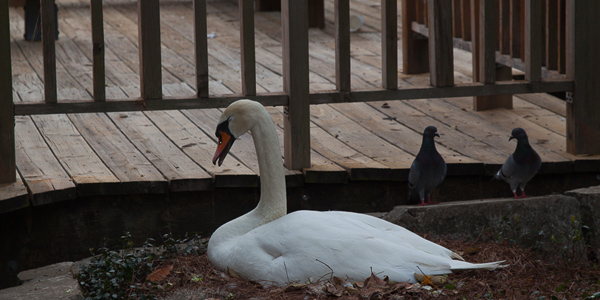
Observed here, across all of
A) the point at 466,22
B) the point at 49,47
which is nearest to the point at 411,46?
the point at 466,22

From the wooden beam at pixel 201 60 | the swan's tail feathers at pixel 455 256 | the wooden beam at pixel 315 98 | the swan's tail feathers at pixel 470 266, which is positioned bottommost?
the swan's tail feathers at pixel 455 256

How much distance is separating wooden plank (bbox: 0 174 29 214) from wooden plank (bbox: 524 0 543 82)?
123 inches

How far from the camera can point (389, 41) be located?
4824 millimetres

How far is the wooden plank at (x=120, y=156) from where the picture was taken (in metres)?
4.47

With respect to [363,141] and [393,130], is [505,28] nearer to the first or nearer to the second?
[393,130]

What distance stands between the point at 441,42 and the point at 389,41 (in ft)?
1.12

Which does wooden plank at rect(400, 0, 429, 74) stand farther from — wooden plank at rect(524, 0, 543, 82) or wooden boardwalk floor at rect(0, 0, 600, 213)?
wooden plank at rect(524, 0, 543, 82)

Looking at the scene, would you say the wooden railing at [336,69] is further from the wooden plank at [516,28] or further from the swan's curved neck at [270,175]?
the swan's curved neck at [270,175]

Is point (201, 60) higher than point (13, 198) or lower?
higher

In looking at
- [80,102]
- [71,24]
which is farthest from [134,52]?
[80,102]

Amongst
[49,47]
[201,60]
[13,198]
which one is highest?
[49,47]

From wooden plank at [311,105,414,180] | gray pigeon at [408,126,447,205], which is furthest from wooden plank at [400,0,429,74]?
gray pigeon at [408,126,447,205]

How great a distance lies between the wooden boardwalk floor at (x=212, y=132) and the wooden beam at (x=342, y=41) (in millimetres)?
131

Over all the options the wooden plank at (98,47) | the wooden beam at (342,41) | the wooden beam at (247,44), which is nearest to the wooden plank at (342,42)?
the wooden beam at (342,41)
